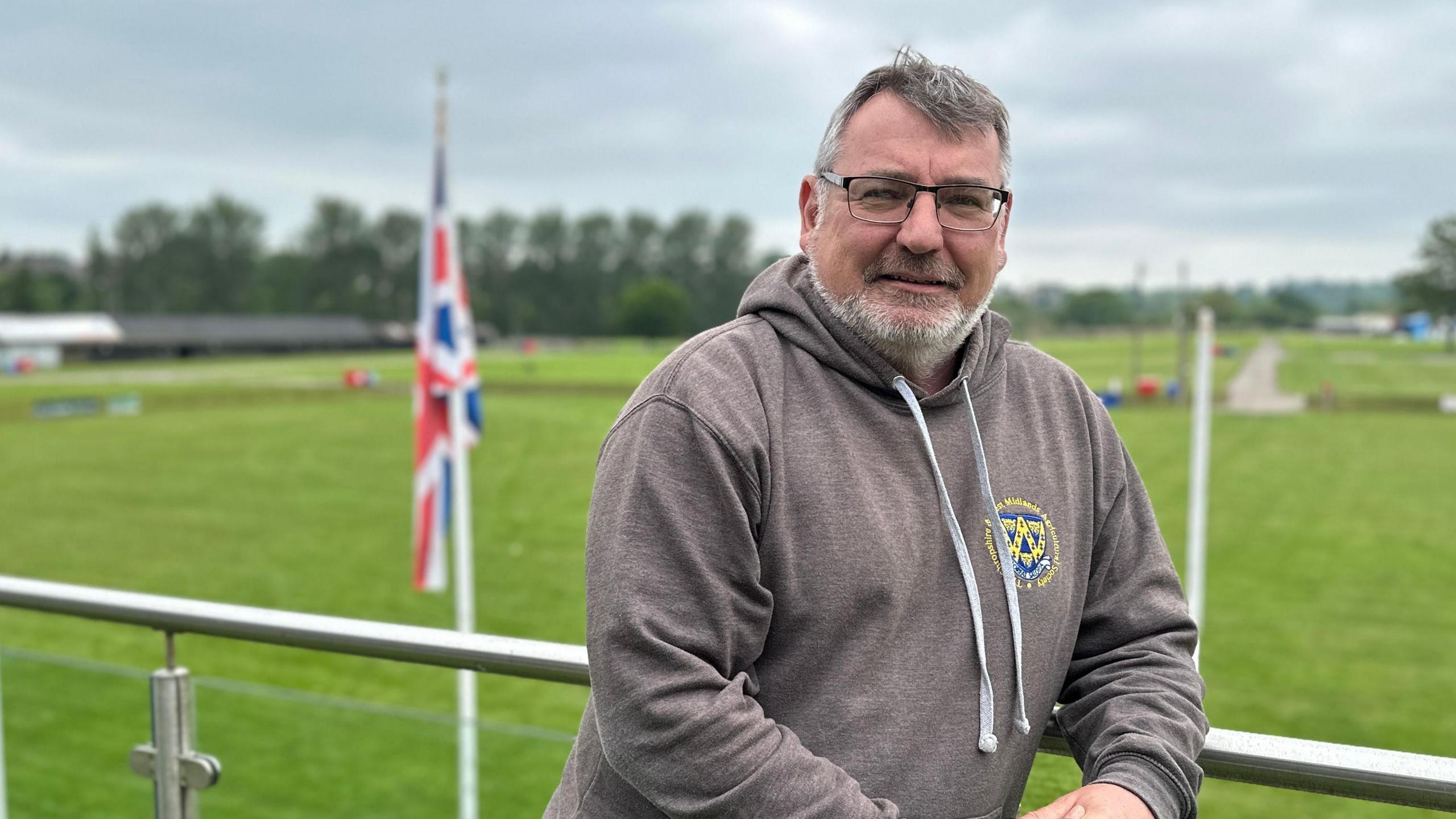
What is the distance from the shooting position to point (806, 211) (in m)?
1.70

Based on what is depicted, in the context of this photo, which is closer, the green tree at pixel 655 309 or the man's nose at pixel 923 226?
the man's nose at pixel 923 226

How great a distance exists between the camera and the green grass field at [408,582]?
3342 mm

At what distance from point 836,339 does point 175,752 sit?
4.62 ft

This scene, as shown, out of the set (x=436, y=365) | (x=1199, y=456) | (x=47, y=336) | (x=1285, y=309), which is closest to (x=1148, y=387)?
(x=1285, y=309)

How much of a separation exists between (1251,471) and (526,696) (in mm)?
20789

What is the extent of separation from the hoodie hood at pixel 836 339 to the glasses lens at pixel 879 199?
120 millimetres

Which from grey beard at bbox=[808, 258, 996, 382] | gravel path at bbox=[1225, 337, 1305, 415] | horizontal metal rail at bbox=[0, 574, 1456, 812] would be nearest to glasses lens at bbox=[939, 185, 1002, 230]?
grey beard at bbox=[808, 258, 996, 382]

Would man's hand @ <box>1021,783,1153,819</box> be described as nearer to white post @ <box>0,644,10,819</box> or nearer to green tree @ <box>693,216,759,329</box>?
white post @ <box>0,644,10,819</box>

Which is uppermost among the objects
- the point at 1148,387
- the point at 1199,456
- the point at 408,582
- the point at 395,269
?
the point at 395,269

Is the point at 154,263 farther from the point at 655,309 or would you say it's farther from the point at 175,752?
the point at 175,752

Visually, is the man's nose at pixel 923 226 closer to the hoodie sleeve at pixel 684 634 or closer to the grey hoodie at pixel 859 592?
the grey hoodie at pixel 859 592

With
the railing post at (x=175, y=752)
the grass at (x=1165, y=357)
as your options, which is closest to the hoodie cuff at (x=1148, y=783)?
the railing post at (x=175, y=752)

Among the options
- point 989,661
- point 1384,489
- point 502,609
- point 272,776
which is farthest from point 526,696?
→ point 1384,489

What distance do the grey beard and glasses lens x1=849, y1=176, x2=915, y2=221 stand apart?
10cm
